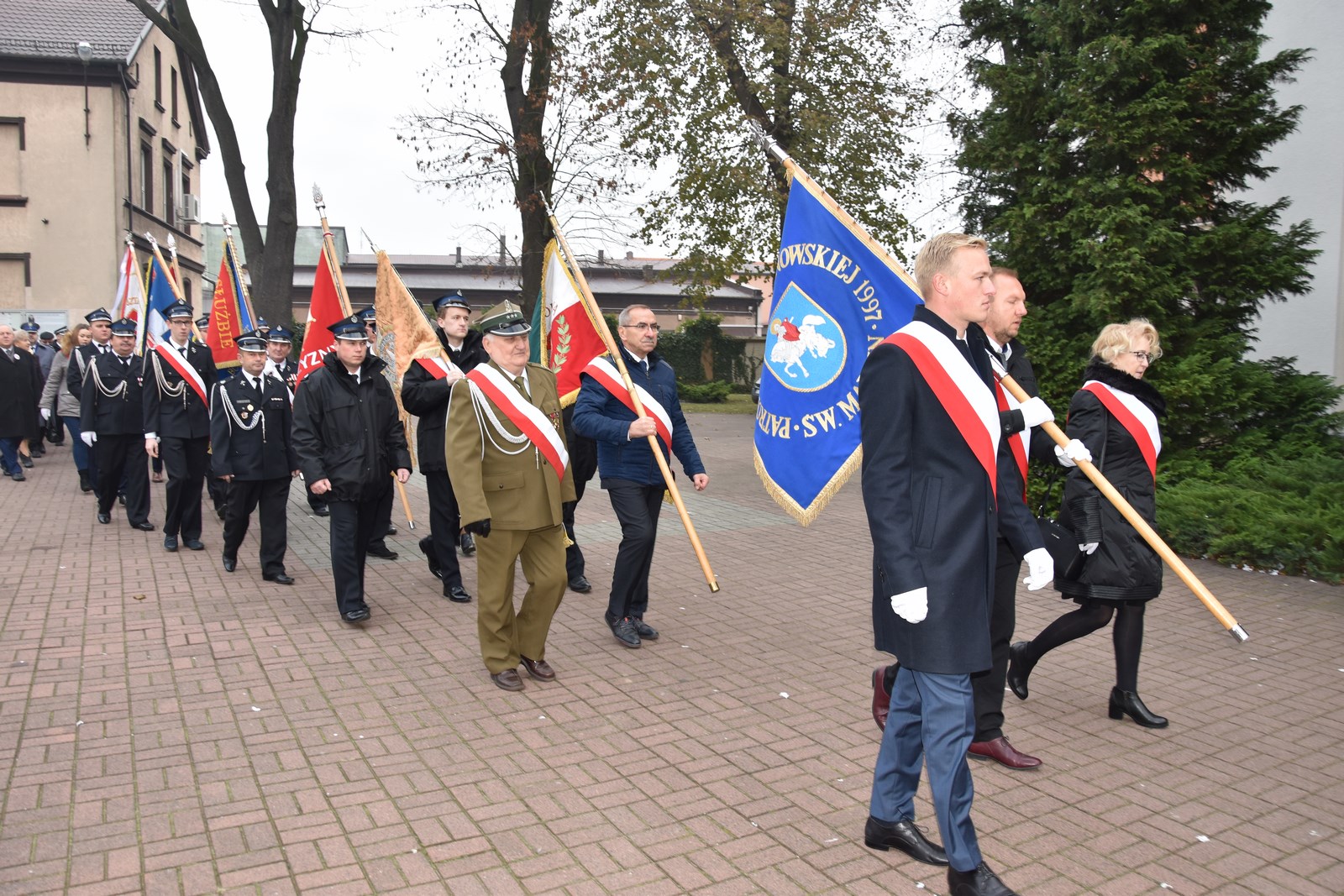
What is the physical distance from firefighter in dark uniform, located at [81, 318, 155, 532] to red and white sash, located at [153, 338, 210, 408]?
67 cm

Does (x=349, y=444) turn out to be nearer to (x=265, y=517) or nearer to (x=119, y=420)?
(x=265, y=517)

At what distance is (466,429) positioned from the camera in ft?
17.9

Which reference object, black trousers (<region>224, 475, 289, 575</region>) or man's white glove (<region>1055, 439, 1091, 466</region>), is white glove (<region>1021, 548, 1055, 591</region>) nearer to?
man's white glove (<region>1055, 439, 1091, 466</region>)

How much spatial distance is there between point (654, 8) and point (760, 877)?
1768 centimetres

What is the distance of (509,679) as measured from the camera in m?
5.59

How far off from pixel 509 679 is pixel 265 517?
366 cm

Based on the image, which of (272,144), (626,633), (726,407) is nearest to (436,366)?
(626,633)

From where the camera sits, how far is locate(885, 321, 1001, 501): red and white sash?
3.32 meters

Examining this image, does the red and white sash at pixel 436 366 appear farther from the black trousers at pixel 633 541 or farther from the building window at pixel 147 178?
the building window at pixel 147 178

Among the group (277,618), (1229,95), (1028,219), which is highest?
(1229,95)

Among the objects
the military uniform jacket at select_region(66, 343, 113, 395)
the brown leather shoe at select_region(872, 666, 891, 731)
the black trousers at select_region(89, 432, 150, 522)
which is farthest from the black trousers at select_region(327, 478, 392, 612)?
the military uniform jacket at select_region(66, 343, 113, 395)

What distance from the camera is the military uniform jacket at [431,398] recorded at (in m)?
7.43

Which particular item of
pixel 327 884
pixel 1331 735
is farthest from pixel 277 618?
pixel 1331 735

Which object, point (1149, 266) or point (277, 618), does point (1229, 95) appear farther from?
point (277, 618)
